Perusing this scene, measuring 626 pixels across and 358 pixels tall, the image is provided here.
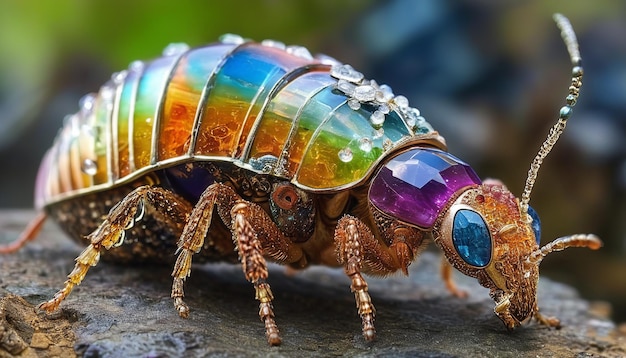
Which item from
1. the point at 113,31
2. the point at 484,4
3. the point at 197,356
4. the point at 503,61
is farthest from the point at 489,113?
the point at 197,356

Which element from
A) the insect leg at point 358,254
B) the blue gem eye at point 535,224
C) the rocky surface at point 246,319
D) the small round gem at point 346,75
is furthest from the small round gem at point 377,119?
the rocky surface at point 246,319

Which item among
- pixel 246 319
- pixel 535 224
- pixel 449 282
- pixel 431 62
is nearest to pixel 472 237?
pixel 535 224

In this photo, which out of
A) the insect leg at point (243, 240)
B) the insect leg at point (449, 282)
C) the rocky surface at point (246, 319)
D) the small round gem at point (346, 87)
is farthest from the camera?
the insect leg at point (449, 282)

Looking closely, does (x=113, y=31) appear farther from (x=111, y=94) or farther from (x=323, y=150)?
(x=323, y=150)

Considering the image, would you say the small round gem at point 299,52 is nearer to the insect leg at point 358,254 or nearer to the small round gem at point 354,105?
the small round gem at point 354,105

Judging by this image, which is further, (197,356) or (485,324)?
(485,324)

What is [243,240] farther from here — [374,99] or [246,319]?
[374,99]
